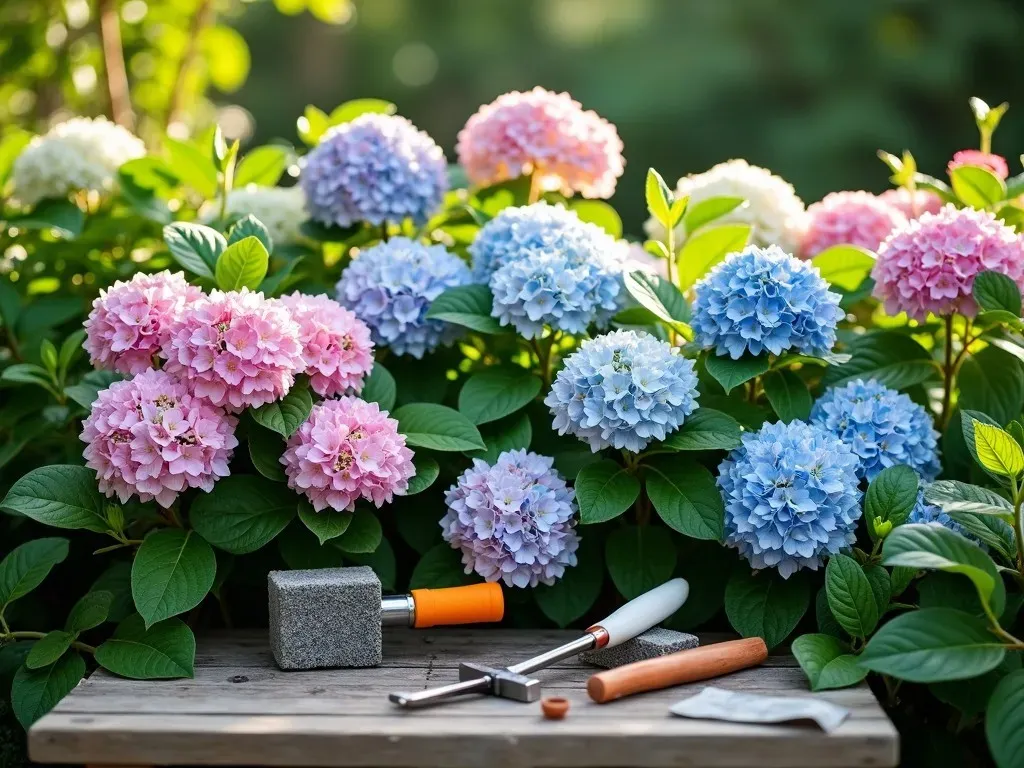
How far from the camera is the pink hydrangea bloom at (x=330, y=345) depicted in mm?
1546

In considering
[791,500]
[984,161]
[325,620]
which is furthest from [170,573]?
[984,161]

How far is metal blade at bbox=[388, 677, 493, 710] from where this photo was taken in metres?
1.28

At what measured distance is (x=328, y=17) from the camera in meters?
2.72

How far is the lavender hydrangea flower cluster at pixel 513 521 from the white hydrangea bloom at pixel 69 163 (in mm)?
979

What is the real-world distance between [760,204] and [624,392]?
2.33ft

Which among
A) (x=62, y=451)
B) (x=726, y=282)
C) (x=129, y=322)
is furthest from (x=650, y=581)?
(x=62, y=451)

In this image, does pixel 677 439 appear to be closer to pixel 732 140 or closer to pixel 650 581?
pixel 650 581

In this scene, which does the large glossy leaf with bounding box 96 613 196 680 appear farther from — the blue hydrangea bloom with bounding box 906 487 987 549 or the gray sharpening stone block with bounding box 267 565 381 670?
the blue hydrangea bloom with bounding box 906 487 987 549

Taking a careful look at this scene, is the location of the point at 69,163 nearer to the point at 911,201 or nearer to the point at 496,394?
the point at 496,394

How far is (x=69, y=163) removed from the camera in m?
2.06

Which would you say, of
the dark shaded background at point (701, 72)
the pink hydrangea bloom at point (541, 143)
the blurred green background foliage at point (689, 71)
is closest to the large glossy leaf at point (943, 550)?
the pink hydrangea bloom at point (541, 143)

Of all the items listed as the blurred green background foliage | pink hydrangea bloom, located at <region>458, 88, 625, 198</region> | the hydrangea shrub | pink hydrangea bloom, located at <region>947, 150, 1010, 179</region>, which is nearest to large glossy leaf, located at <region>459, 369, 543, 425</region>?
the hydrangea shrub

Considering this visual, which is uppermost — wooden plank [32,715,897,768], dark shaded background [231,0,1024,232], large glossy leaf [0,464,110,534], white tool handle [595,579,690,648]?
dark shaded background [231,0,1024,232]

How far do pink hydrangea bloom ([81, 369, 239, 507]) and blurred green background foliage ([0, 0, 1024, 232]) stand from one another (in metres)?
3.92
